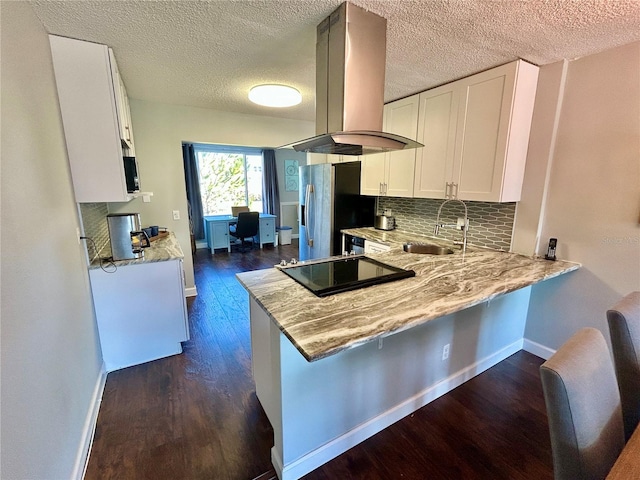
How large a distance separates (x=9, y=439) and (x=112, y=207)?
282 cm

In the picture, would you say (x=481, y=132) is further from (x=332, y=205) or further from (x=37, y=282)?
(x=37, y=282)

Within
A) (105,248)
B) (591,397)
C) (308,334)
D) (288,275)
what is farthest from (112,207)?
(591,397)

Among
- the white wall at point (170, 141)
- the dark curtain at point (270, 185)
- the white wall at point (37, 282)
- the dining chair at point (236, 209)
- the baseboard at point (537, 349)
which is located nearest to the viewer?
the white wall at point (37, 282)

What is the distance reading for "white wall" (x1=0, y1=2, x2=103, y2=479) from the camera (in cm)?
97

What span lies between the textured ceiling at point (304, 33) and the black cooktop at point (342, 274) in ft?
4.63

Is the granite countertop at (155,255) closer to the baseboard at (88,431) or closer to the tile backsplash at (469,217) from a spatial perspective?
the baseboard at (88,431)

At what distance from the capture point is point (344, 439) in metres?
1.54

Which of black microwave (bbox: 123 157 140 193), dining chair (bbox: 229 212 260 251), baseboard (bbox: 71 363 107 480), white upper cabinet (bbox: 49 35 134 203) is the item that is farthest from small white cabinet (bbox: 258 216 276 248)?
baseboard (bbox: 71 363 107 480)

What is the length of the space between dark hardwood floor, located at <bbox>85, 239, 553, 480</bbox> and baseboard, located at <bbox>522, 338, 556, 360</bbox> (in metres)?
0.06

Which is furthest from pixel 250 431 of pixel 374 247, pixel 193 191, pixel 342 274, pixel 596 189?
pixel 193 191

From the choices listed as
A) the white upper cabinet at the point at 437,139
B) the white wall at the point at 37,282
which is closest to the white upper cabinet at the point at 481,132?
the white upper cabinet at the point at 437,139

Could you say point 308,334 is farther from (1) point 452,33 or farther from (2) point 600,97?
(2) point 600,97

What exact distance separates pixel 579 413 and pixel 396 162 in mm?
2558

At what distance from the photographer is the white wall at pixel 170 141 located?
10.4ft
